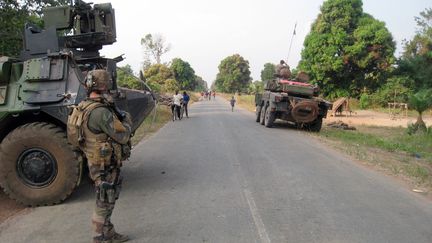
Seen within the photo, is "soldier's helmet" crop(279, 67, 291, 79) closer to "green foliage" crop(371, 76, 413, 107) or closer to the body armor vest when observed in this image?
the body armor vest

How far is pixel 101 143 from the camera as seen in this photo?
4766 mm

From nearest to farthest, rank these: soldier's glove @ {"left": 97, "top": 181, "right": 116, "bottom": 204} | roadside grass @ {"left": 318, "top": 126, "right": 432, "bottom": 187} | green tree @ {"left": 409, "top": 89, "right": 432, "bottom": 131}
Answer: soldier's glove @ {"left": 97, "top": 181, "right": 116, "bottom": 204} < roadside grass @ {"left": 318, "top": 126, "right": 432, "bottom": 187} < green tree @ {"left": 409, "top": 89, "right": 432, "bottom": 131}

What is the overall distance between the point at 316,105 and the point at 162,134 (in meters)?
5.95

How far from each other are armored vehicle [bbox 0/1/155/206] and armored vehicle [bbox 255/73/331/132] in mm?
11269

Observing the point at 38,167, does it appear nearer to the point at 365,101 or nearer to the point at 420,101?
the point at 420,101

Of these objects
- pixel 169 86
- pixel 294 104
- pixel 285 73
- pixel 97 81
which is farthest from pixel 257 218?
pixel 169 86

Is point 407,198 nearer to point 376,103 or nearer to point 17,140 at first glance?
point 17,140

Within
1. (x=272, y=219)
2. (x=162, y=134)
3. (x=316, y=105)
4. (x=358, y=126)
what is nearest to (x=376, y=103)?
(x=358, y=126)

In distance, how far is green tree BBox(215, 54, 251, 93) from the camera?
8588 centimetres

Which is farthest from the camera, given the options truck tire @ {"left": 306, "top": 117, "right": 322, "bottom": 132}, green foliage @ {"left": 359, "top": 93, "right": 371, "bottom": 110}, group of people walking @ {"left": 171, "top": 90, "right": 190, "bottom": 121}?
green foliage @ {"left": 359, "top": 93, "right": 371, "bottom": 110}

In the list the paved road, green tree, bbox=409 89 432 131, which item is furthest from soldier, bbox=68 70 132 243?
green tree, bbox=409 89 432 131

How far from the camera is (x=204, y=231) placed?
5297 millimetres

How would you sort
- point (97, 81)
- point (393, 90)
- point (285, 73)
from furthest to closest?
1. point (393, 90)
2. point (285, 73)
3. point (97, 81)

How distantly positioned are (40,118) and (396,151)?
34.1ft
